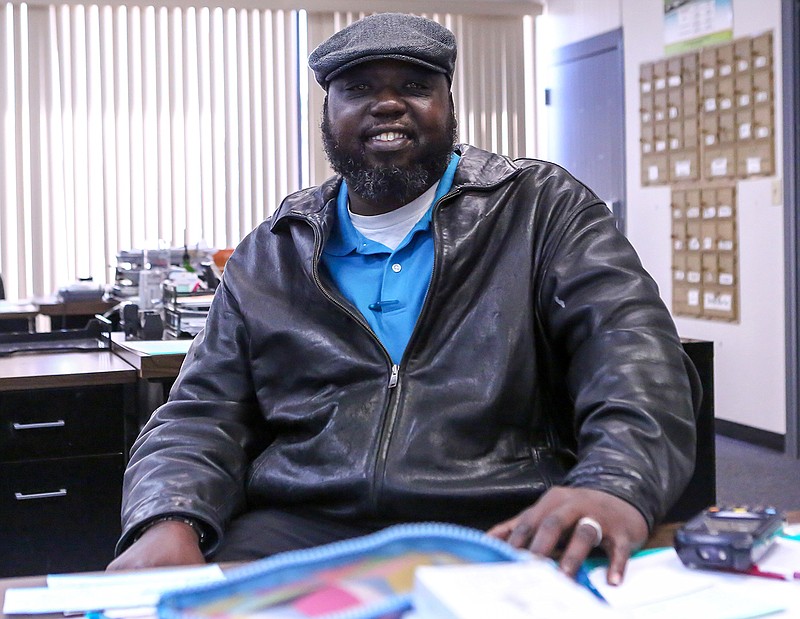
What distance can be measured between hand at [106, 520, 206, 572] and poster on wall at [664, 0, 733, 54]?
4470 millimetres

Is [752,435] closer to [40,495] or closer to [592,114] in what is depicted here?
[592,114]

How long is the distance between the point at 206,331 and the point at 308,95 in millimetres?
5634

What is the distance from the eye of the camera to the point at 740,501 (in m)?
3.99

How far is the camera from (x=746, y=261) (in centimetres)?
505

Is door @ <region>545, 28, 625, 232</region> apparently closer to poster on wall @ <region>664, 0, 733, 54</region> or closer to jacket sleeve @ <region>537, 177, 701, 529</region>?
poster on wall @ <region>664, 0, 733, 54</region>

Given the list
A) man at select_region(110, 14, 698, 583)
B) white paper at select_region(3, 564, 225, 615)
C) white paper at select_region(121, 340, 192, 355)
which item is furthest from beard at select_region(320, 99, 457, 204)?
white paper at select_region(121, 340, 192, 355)

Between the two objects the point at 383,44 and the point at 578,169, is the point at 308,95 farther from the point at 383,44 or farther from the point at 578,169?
the point at 383,44

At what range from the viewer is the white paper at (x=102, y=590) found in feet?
2.94

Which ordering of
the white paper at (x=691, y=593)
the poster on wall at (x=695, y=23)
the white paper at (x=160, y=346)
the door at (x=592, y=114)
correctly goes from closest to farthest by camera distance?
the white paper at (x=691, y=593) < the white paper at (x=160, y=346) < the poster on wall at (x=695, y=23) < the door at (x=592, y=114)

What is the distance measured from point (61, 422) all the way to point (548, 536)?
5.94ft

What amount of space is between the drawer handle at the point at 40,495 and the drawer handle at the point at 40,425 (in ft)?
0.50

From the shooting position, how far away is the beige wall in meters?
4.86

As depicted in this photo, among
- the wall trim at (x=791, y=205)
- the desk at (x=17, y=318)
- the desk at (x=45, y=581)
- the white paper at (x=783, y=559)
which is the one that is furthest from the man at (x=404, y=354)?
the wall trim at (x=791, y=205)

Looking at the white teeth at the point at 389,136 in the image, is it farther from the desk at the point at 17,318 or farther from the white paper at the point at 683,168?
the white paper at the point at 683,168
